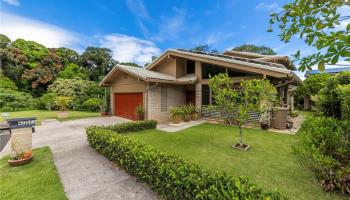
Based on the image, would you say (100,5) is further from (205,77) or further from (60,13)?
(205,77)

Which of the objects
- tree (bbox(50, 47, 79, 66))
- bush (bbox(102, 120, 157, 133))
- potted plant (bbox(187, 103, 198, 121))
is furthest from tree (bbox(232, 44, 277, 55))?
tree (bbox(50, 47, 79, 66))

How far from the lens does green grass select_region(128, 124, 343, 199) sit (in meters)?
3.50

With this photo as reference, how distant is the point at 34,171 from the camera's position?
427 cm

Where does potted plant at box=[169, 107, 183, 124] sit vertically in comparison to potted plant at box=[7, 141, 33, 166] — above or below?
above

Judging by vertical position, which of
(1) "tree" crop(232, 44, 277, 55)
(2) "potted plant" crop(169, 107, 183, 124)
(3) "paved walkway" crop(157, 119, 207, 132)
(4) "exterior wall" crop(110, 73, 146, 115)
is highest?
(1) "tree" crop(232, 44, 277, 55)

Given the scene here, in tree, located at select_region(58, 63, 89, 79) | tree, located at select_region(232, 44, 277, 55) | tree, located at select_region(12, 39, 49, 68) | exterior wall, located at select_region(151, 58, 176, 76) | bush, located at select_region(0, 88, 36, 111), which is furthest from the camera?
tree, located at select_region(232, 44, 277, 55)

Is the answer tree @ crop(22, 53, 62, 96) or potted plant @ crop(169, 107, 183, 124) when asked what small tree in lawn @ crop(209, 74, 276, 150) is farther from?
tree @ crop(22, 53, 62, 96)

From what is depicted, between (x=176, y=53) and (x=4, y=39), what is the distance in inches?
1239

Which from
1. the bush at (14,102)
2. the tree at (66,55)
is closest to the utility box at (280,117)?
the bush at (14,102)

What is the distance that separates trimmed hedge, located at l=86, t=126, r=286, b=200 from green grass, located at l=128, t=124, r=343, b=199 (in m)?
1.47

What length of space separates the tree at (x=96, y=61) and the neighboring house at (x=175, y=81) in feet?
67.0

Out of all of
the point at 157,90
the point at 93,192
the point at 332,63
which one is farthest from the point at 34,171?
the point at 157,90

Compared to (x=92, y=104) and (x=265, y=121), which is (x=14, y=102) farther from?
(x=265, y=121)

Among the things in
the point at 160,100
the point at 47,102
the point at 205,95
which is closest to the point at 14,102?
the point at 47,102
